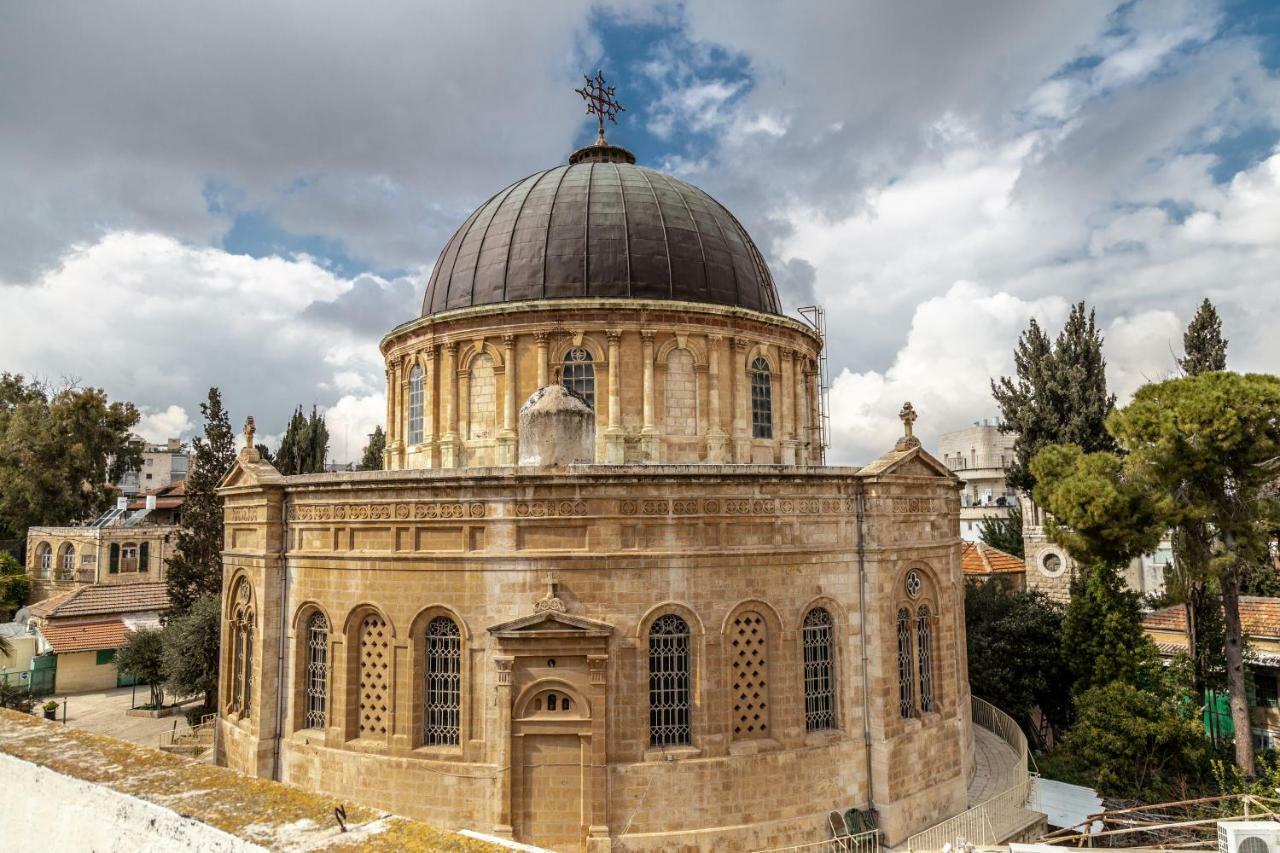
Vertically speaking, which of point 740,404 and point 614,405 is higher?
point 740,404

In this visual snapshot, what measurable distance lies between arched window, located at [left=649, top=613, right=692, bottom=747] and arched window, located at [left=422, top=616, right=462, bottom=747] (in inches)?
140

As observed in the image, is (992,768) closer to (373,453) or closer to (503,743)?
(503,743)

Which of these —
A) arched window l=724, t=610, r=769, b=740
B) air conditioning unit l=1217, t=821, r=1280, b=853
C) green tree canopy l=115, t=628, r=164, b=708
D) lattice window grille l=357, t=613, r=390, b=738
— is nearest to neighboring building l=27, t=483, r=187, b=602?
green tree canopy l=115, t=628, r=164, b=708

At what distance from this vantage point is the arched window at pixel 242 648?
17828mm

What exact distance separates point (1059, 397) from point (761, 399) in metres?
20.9

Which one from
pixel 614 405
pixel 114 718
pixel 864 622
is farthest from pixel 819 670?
pixel 114 718

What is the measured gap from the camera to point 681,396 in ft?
66.7

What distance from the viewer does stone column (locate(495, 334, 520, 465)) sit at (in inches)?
790

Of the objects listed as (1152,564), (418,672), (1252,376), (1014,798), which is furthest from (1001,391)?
(418,672)

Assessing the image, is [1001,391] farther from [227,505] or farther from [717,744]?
[227,505]

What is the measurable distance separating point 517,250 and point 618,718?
12.6 m

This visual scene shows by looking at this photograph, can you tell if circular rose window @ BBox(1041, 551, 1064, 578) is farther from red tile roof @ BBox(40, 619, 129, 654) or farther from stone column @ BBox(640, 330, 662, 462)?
red tile roof @ BBox(40, 619, 129, 654)

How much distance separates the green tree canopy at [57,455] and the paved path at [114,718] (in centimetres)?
1918

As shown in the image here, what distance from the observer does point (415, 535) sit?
15047 millimetres
